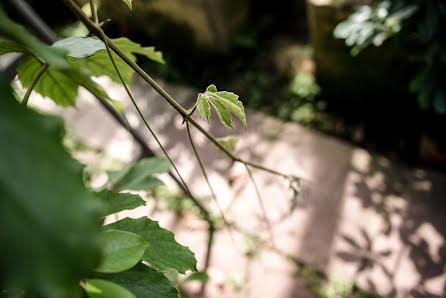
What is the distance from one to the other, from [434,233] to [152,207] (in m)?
2.08

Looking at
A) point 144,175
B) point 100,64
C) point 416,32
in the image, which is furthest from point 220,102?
point 416,32

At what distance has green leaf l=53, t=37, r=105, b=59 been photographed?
0.54 metres

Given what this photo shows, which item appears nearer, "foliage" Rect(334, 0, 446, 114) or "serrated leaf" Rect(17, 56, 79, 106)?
"serrated leaf" Rect(17, 56, 79, 106)

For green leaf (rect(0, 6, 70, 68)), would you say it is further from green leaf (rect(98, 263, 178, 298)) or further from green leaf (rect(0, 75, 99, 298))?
green leaf (rect(98, 263, 178, 298))

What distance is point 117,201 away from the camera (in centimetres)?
74

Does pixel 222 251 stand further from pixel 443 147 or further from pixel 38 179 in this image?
pixel 38 179

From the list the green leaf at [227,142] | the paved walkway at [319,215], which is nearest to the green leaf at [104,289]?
the green leaf at [227,142]

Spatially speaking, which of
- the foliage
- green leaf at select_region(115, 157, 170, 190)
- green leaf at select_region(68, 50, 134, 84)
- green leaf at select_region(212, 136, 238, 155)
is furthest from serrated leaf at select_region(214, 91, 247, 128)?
the foliage

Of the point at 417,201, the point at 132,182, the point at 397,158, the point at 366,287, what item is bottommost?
the point at 132,182

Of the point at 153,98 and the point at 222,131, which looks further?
the point at 153,98

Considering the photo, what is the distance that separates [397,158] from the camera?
8.60ft

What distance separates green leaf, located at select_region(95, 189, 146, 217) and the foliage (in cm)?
184

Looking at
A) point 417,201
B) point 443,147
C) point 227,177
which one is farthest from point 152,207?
point 443,147

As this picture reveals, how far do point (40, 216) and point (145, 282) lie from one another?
0.46 m
